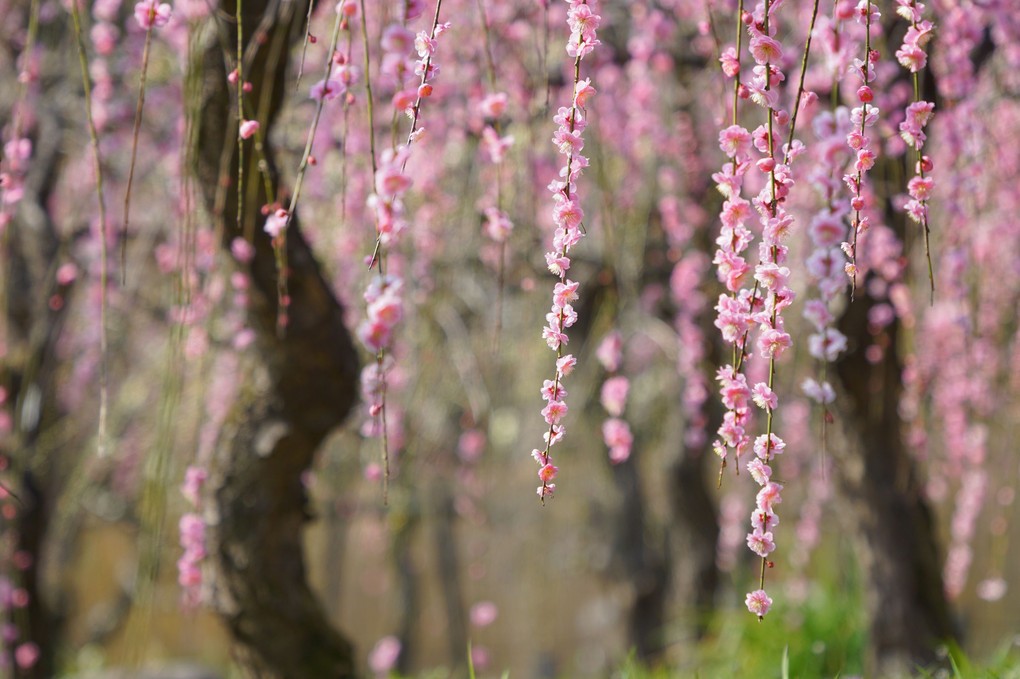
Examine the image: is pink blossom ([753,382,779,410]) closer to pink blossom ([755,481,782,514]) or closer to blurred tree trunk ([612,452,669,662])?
pink blossom ([755,481,782,514])

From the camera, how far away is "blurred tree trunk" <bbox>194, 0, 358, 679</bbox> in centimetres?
226

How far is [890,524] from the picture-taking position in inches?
115

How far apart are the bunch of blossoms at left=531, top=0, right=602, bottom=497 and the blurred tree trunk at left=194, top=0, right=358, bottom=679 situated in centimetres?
110

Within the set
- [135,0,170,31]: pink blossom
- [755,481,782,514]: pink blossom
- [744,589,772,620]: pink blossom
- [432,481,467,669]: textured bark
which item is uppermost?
[135,0,170,31]: pink blossom

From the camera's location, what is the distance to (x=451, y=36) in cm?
326

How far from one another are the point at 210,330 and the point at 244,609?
159 cm

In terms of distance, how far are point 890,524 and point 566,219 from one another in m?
2.15

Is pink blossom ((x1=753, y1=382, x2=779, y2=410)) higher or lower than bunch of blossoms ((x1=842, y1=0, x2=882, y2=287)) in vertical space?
lower

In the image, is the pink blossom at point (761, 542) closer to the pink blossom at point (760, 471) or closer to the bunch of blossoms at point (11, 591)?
the pink blossom at point (760, 471)

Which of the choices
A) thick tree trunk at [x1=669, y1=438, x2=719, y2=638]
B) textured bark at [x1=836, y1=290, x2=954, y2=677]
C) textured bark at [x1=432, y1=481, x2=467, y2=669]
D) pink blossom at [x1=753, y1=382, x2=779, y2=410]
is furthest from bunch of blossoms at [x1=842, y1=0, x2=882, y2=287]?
textured bark at [x1=432, y1=481, x2=467, y2=669]

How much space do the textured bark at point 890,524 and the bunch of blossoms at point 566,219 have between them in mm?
1772

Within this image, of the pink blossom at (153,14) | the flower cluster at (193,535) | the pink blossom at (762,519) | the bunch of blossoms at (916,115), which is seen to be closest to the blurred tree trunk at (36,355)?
the flower cluster at (193,535)

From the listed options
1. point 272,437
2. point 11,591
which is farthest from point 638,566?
point 11,591

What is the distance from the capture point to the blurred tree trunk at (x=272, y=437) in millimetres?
2260
